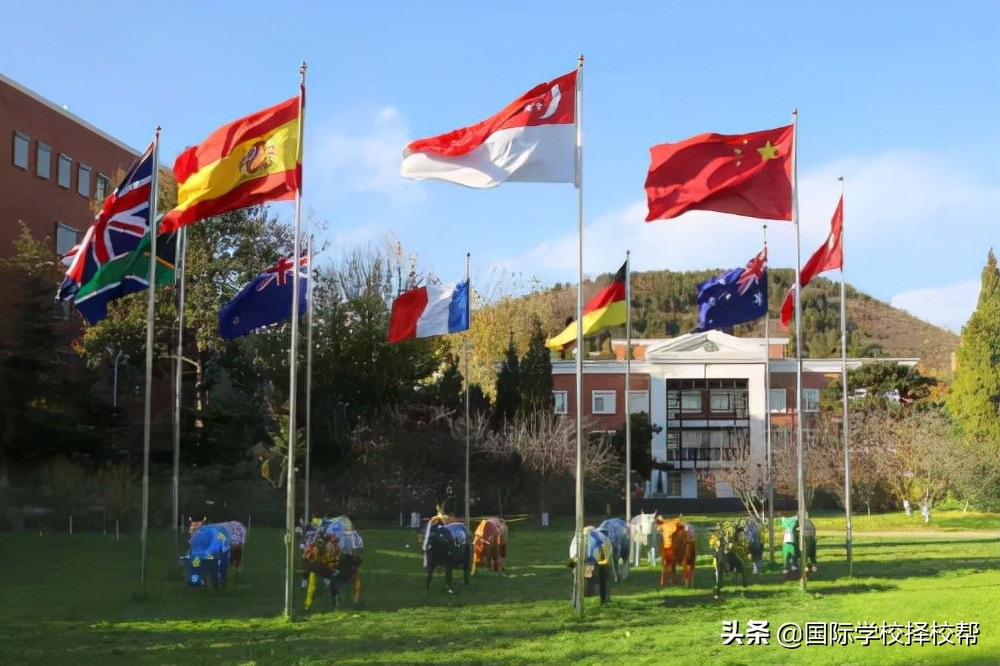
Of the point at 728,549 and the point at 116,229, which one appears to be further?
the point at 728,549

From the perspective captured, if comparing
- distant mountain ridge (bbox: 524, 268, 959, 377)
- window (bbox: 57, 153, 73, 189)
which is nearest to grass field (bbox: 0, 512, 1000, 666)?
window (bbox: 57, 153, 73, 189)

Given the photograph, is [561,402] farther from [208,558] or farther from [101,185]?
[208,558]

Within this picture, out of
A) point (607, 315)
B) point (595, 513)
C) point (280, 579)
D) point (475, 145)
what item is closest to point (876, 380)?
point (595, 513)

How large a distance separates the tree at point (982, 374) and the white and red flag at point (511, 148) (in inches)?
1452

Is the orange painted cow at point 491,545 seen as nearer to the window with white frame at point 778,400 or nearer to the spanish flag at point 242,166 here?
the spanish flag at point 242,166

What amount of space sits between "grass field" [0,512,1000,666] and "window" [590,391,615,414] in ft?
130

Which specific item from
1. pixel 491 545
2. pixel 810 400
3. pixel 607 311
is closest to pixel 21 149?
pixel 491 545

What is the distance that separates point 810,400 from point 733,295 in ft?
159

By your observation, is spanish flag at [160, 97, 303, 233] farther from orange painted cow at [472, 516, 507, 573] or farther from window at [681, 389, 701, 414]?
window at [681, 389, 701, 414]

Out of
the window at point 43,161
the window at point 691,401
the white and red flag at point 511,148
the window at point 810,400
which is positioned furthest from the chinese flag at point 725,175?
the window at point 691,401

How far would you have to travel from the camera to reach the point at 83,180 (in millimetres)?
48312

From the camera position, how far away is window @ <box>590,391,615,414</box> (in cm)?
7006

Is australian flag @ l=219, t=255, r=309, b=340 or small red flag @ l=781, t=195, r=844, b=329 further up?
small red flag @ l=781, t=195, r=844, b=329

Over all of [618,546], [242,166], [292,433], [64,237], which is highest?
[64,237]
